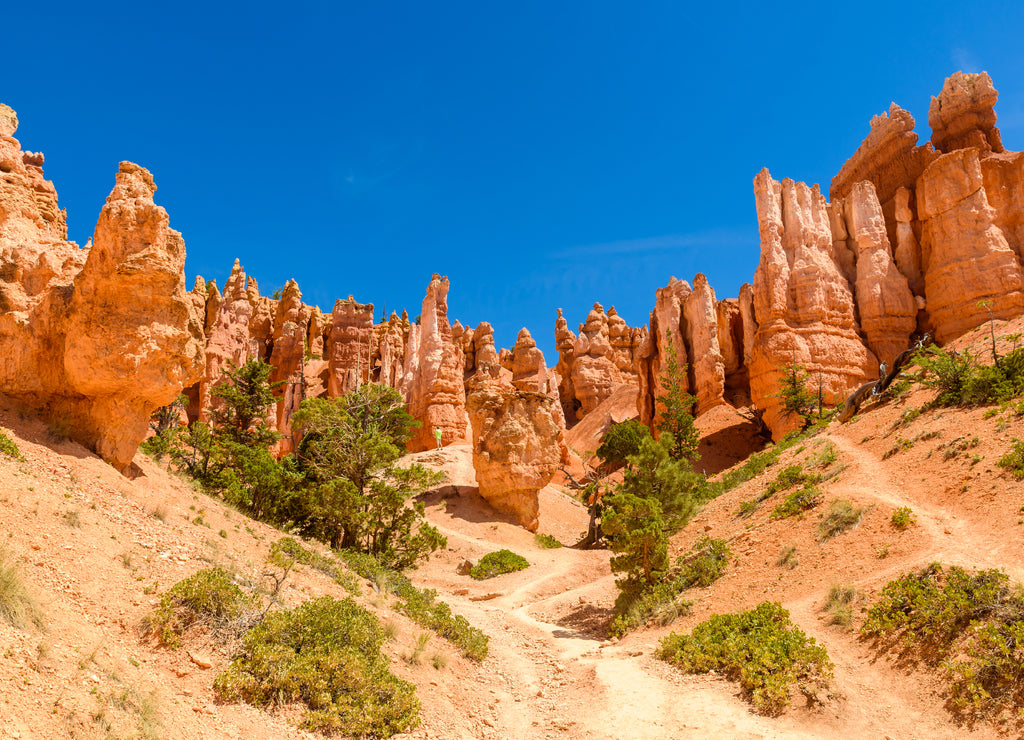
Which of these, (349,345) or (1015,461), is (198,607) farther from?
(349,345)

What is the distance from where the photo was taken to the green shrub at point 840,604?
10742 millimetres

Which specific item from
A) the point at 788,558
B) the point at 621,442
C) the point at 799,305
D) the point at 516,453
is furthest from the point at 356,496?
the point at 799,305

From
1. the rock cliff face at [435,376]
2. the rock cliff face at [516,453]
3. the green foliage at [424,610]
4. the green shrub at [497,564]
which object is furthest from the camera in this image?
the rock cliff face at [435,376]

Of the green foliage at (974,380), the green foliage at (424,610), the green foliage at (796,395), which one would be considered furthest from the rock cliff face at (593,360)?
the green foliage at (424,610)

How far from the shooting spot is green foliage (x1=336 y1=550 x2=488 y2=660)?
12.0 metres

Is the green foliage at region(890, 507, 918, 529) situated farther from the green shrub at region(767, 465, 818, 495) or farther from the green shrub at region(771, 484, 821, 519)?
the green shrub at region(767, 465, 818, 495)

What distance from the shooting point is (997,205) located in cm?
3472

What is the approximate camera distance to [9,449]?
1023cm

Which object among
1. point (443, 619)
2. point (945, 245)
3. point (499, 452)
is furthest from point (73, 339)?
point (945, 245)

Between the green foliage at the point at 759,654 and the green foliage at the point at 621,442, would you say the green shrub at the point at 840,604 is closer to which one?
the green foliage at the point at 759,654

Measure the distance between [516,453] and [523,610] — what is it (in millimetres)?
13114

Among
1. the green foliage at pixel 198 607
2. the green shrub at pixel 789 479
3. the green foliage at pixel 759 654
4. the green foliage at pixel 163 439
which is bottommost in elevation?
the green foliage at pixel 759 654

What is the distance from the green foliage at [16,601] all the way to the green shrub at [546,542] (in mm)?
22675

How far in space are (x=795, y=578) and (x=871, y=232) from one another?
1229 inches
